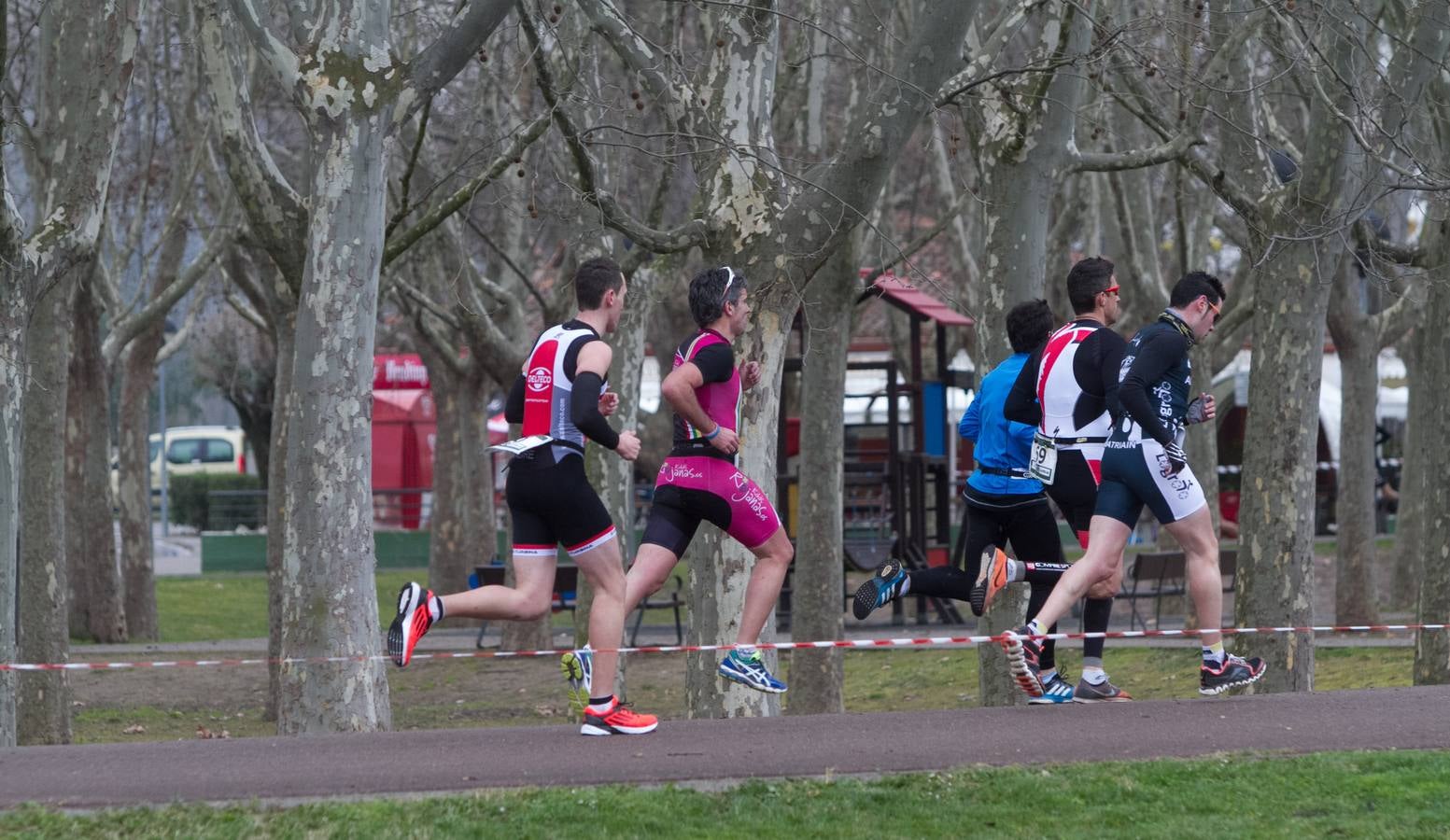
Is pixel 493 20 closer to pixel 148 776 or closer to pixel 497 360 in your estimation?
pixel 148 776

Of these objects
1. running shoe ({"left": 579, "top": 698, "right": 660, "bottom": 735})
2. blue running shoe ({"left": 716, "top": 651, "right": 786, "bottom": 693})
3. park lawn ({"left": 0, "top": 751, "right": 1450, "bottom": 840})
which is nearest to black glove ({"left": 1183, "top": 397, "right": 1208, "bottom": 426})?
park lawn ({"left": 0, "top": 751, "right": 1450, "bottom": 840})

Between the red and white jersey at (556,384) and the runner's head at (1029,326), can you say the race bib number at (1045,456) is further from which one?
the red and white jersey at (556,384)

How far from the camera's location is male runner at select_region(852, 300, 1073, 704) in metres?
9.14

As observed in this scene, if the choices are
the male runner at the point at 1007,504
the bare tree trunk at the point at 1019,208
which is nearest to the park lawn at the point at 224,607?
the bare tree trunk at the point at 1019,208

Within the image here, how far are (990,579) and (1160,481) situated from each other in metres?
0.91

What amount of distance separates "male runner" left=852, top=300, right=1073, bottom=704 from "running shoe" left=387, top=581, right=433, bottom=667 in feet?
7.05

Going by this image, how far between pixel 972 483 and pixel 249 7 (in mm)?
4315

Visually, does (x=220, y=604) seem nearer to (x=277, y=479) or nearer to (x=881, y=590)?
(x=277, y=479)

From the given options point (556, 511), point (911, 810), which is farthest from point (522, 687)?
point (911, 810)

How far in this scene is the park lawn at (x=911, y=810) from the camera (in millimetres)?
6449

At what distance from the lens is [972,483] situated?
30.5 feet

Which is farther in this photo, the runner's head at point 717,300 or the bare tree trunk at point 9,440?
the bare tree trunk at point 9,440

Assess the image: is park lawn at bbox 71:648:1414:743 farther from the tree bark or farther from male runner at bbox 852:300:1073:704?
male runner at bbox 852:300:1073:704

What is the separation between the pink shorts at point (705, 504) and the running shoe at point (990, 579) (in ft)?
3.65
